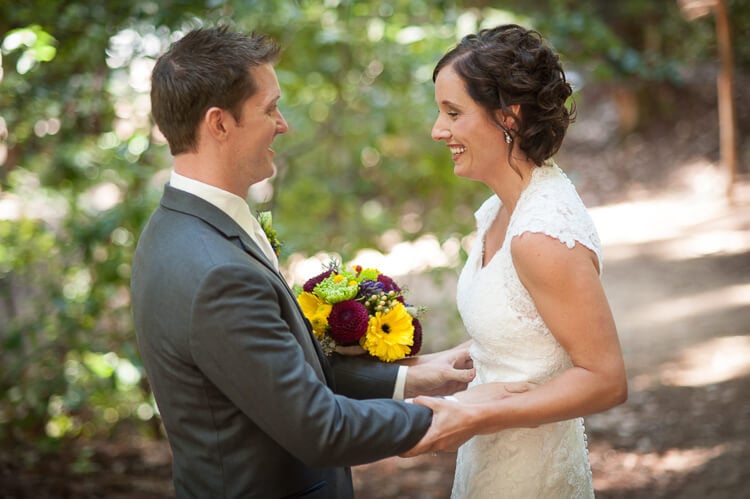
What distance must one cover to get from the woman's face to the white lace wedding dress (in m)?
0.15

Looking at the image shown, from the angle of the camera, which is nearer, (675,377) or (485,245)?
(485,245)

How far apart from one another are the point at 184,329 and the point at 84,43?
10.2ft

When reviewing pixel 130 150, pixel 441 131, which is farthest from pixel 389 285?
pixel 130 150

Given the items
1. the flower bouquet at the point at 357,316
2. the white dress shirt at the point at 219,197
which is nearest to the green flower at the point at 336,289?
the flower bouquet at the point at 357,316

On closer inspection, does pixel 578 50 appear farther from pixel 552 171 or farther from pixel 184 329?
pixel 184 329

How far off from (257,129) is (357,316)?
26.3 inches

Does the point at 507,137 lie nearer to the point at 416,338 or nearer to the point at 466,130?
the point at 466,130

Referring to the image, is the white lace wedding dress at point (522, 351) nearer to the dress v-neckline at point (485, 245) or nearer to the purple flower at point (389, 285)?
the dress v-neckline at point (485, 245)

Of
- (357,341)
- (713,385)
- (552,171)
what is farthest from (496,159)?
(713,385)

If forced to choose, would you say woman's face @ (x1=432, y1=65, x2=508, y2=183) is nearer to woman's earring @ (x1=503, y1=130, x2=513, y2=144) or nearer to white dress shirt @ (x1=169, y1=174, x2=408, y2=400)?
woman's earring @ (x1=503, y1=130, x2=513, y2=144)

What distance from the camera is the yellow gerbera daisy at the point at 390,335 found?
2412mm

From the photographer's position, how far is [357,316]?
2340mm

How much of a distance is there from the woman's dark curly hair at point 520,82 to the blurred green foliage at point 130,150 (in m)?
1.87

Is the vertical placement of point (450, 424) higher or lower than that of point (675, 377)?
higher
